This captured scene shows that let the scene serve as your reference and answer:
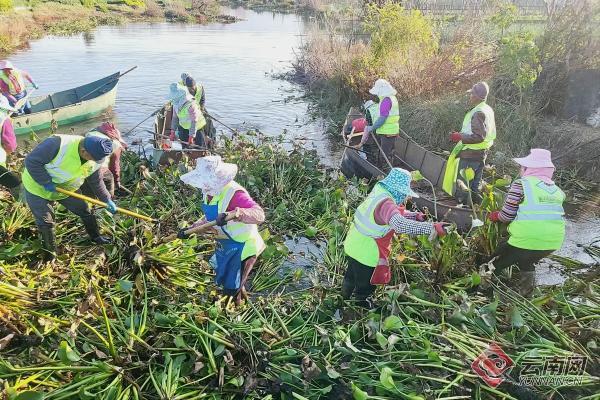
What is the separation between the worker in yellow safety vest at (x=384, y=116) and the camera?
811cm

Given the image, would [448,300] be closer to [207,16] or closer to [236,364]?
[236,364]

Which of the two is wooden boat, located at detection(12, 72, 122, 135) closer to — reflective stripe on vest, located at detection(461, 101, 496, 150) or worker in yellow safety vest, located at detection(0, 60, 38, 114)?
worker in yellow safety vest, located at detection(0, 60, 38, 114)

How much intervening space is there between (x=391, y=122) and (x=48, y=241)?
6.08m

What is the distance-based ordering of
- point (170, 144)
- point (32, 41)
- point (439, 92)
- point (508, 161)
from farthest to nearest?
point (32, 41)
point (439, 92)
point (508, 161)
point (170, 144)

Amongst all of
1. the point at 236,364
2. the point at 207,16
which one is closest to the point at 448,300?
the point at 236,364

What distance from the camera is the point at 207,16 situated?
138ft

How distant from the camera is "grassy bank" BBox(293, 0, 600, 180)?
32.7 ft

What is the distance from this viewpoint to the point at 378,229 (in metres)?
4.04

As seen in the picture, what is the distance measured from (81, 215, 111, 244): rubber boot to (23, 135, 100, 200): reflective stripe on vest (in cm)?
45

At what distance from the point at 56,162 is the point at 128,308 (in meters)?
1.84

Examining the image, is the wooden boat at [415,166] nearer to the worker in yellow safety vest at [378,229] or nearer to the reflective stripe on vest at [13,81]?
the worker in yellow safety vest at [378,229]

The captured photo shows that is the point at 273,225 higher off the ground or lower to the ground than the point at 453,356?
lower

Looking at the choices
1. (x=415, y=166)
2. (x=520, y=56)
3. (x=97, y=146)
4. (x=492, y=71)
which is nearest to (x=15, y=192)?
(x=97, y=146)

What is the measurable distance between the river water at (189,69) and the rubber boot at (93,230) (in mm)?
5337
